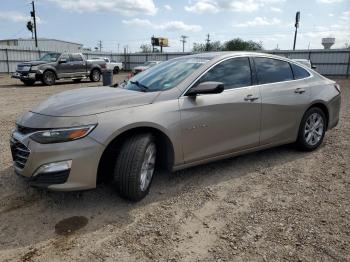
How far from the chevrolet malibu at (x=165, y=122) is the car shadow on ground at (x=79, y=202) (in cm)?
22

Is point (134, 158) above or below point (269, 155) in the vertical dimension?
above

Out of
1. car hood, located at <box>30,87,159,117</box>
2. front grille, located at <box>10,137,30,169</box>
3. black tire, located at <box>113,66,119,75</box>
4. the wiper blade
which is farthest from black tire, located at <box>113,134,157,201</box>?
black tire, located at <box>113,66,119,75</box>

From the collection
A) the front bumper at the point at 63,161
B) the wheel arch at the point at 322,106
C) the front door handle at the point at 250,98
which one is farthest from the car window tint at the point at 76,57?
the front bumper at the point at 63,161

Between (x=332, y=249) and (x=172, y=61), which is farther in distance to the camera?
(x=172, y=61)

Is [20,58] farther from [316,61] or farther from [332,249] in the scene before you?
[332,249]

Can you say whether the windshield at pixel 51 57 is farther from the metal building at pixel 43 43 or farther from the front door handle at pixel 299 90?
the metal building at pixel 43 43

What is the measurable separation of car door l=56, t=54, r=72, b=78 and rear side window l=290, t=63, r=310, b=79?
15889mm

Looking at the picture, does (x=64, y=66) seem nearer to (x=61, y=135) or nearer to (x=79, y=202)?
(x=79, y=202)

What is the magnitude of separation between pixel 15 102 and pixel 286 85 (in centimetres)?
950

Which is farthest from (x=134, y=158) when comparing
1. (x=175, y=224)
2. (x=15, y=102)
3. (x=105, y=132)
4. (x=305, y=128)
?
(x=15, y=102)

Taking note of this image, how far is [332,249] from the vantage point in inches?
110

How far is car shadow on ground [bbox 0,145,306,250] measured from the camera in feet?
10.0

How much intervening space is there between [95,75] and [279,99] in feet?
58.1

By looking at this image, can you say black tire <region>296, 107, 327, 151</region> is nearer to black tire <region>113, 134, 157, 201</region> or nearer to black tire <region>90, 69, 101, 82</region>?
black tire <region>113, 134, 157, 201</region>
